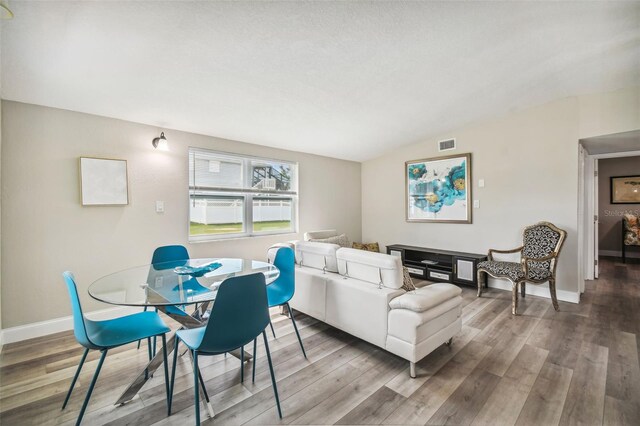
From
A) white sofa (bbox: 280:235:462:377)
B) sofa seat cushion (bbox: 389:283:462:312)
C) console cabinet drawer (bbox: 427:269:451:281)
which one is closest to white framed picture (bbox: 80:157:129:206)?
white sofa (bbox: 280:235:462:377)

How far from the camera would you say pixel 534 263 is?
3.67 m

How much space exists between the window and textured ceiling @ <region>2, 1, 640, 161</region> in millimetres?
529

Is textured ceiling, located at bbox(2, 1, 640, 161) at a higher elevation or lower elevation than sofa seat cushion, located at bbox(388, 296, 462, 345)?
higher

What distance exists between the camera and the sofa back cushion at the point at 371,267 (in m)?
2.27

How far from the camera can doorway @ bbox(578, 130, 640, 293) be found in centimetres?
379

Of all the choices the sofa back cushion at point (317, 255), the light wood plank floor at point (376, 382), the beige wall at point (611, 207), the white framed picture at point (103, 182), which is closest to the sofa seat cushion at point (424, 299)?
the light wood plank floor at point (376, 382)

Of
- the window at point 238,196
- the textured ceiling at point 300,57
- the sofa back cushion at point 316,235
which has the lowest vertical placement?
the sofa back cushion at point 316,235

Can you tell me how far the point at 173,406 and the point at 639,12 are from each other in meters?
4.48

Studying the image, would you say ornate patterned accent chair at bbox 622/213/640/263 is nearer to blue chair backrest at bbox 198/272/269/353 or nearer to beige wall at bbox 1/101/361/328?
blue chair backrest at bbox 198/272/269/353

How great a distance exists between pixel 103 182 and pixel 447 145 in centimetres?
496

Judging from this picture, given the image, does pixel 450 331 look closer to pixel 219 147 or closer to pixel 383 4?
pixel 383 4

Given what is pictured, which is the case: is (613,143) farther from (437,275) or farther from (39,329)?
(39,329)

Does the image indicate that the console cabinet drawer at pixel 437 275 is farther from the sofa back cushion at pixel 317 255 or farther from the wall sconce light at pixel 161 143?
the wall sconce light at pixel 161 143

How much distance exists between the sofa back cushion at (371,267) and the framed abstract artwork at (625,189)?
741 centimetres
